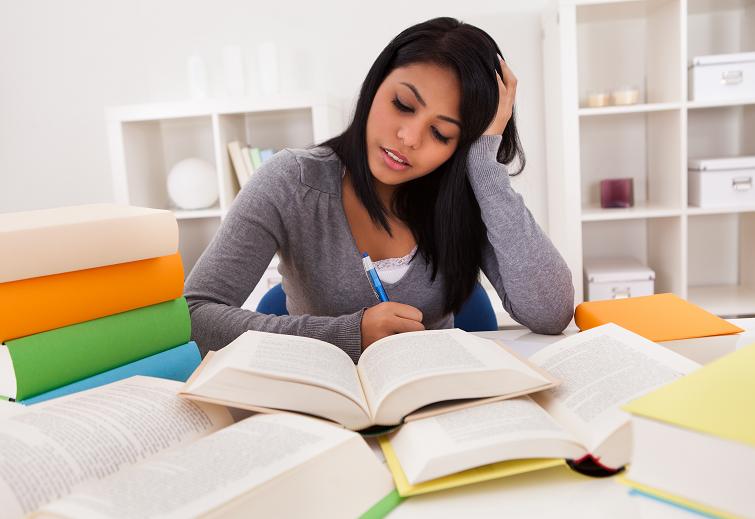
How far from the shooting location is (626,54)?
275 cm

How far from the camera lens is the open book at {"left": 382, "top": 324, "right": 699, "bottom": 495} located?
0.58 meters

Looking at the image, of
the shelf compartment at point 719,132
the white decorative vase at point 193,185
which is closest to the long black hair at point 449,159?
the white decorative vase at point 193,185

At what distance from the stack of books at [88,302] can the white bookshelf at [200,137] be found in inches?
66.7

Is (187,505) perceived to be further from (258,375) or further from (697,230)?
(697,230)

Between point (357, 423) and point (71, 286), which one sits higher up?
point (71, 286)

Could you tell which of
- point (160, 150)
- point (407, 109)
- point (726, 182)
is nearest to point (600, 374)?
point (407, 109)

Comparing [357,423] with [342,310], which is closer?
[357,423]

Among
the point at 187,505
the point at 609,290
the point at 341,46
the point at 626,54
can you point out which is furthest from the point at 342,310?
the point at 626,54

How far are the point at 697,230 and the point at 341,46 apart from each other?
5.45 ft

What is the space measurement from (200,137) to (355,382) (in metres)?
2.40

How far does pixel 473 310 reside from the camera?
1570 mm

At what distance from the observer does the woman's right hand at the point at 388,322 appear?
3.44 ft

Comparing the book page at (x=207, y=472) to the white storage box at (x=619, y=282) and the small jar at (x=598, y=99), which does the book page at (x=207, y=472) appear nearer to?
the white storage box at (x=619, y=282)

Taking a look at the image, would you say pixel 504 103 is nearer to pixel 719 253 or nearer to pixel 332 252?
pixel 332 252
